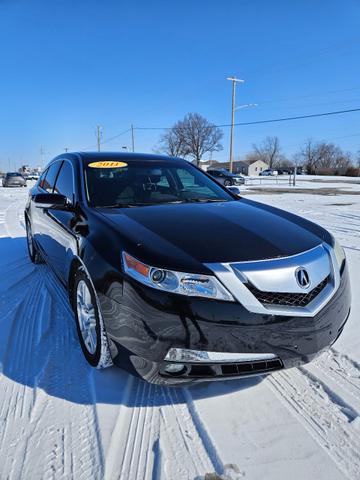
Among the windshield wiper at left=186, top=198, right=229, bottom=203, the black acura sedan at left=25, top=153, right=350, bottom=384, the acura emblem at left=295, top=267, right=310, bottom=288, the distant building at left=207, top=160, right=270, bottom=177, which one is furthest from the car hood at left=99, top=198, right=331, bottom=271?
the distant building at left=207, top=160, right=270, bottom=177

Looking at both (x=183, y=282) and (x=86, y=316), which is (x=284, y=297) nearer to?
(x=183, y=282)

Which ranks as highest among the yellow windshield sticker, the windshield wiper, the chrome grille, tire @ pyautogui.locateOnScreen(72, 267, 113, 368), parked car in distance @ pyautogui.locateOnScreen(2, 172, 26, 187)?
the yellow windshield sticker

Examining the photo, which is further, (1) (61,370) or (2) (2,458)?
(1) (61,370)

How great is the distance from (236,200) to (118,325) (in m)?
1.92

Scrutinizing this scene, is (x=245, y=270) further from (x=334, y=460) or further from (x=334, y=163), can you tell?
(x=334, y=163)

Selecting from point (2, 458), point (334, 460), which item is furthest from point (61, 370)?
point (334, 460)

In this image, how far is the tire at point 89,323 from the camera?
2223 mm

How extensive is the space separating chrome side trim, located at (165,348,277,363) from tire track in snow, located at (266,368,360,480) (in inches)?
21.8

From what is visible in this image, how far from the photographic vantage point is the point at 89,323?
8.05ft

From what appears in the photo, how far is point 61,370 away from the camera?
8.05 ft

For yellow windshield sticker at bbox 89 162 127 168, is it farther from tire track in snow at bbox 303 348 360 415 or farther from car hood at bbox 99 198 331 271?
tire track in snow at bbox 303 348 360 415

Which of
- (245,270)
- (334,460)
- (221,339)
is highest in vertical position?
(245,270)

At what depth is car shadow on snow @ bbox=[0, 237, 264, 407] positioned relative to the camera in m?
2.21

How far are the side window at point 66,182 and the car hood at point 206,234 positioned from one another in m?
0.66
